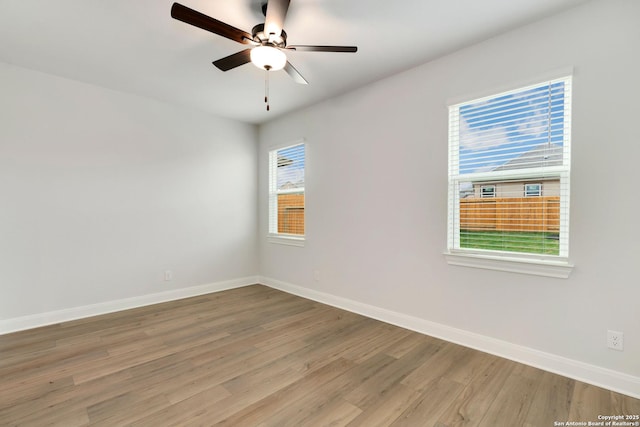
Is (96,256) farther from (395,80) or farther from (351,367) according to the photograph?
(395,80)

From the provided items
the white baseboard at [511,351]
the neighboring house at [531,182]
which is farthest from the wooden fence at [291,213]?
the neighboring house at [531,182]

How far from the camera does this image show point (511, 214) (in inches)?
97.5

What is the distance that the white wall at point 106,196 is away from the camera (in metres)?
3.06

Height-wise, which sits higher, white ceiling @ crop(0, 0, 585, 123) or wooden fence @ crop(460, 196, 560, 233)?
white ceiling @ crop(0, 0, 585, 123)

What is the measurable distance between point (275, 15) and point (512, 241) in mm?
2440

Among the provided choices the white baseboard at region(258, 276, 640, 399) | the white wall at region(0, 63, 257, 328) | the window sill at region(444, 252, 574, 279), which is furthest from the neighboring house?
the white wall at region(0, 63, 257, 328)

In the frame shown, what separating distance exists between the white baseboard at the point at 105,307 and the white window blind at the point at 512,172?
337 cm

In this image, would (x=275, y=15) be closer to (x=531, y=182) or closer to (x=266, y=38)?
(x=266, y=38)

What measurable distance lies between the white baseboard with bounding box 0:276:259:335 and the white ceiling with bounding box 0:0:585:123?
2.54 meters

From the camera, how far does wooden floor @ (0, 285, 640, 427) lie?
1.77 metres

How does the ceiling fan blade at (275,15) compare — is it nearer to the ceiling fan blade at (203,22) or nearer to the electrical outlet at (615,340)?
the ceiling fan blade at (203,22)

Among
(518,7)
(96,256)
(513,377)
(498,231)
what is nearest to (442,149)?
(498,231)

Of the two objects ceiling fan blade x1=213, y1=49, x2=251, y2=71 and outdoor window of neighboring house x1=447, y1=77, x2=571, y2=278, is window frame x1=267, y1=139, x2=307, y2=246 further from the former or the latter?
outdoor window of neighboring house x1=447, y1=77, x2=571, y2=278

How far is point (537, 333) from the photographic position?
7.56 feet
